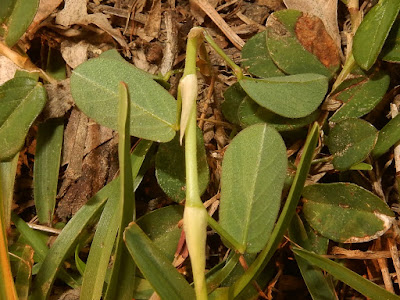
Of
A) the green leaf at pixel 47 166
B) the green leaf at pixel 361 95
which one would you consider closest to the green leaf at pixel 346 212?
the green leaf at pixel 361 95

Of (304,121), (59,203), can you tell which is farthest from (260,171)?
(59,203)

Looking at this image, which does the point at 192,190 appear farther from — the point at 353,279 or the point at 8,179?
the point at 8,179

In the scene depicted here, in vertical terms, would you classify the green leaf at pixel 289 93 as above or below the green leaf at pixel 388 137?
above

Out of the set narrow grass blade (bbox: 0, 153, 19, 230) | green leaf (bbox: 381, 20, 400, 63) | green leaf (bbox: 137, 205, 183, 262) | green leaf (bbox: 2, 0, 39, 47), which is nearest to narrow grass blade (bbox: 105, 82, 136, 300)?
green leaf (bbox: 137, 205, 183, 262)

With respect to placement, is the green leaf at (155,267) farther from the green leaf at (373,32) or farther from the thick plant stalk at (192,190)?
the green leaf at (373,32)

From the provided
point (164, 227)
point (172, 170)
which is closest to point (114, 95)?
point (172, 170)

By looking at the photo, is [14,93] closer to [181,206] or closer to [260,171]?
[181,206]

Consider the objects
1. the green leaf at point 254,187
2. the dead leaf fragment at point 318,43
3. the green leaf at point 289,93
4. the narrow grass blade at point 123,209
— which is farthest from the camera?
the dead leaf fragment at point 318,43
